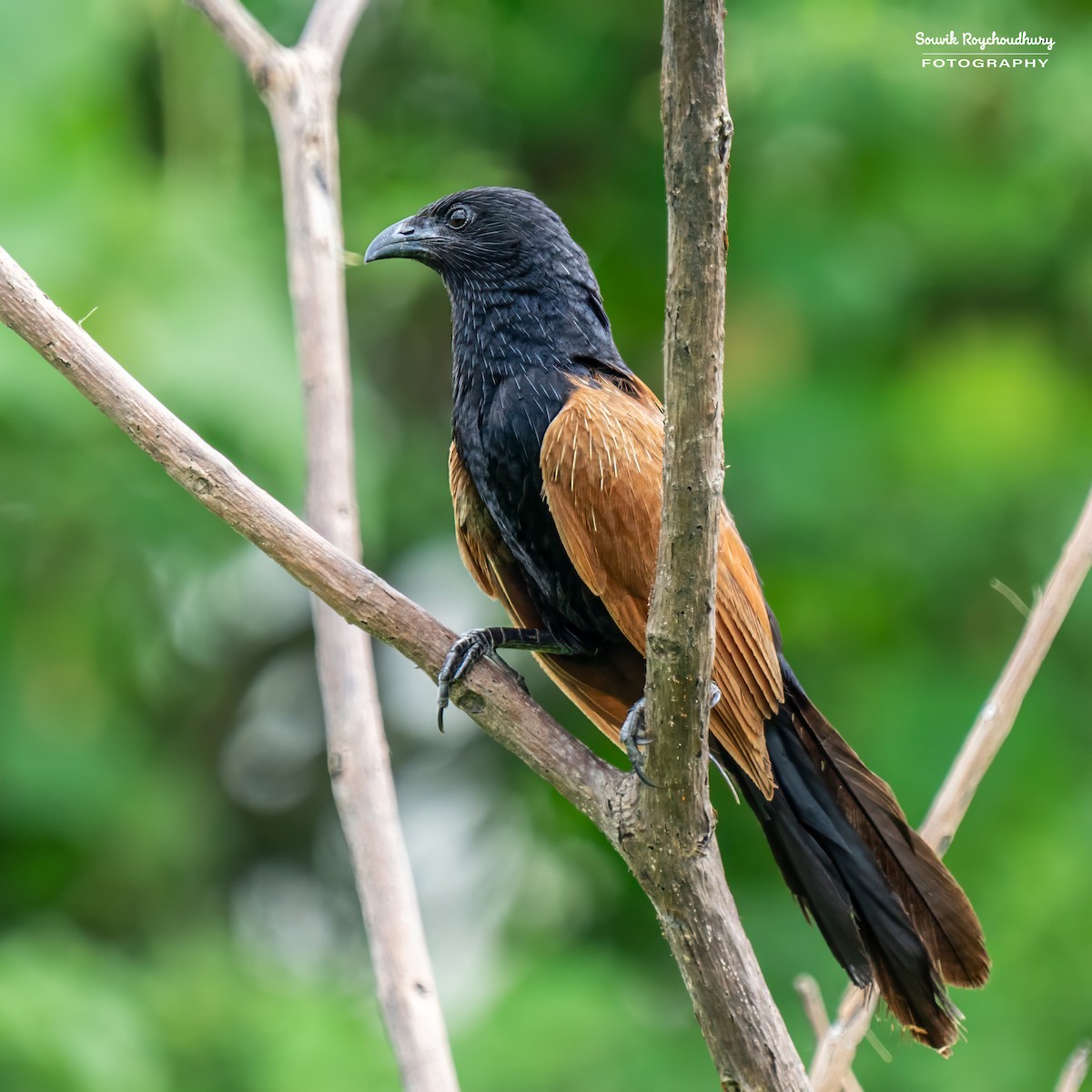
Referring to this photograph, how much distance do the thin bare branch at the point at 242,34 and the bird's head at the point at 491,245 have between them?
0.43 metres

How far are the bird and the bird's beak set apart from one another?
131 mm

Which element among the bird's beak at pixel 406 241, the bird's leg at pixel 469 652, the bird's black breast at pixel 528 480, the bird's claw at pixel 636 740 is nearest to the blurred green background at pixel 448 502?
the bird's beak at pixel 406 241

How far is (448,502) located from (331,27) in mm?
2065

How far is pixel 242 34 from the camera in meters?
2.53

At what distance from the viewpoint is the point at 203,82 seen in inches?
165

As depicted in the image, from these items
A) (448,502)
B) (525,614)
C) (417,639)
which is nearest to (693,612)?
(417,639)

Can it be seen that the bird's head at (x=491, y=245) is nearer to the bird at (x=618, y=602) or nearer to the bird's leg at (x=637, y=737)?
the bird at (x=618, y=602)

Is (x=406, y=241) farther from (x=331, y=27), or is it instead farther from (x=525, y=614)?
(x=525, y=614)

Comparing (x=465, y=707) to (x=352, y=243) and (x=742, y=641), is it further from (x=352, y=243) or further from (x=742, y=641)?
(x=352, y=243)

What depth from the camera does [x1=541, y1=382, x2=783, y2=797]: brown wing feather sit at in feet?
7.06

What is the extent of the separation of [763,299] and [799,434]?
0.55m

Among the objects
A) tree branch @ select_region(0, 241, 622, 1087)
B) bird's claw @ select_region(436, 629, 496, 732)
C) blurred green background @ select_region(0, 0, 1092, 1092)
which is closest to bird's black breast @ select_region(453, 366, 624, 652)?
bird's claw @ select_region(436, 629, 496, 732)

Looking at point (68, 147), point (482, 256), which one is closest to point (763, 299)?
point (482, 256)

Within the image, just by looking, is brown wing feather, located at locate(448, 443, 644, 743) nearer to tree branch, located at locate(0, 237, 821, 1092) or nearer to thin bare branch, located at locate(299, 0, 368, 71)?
tree branch, located at locate(0, 237, 821, 1092)
